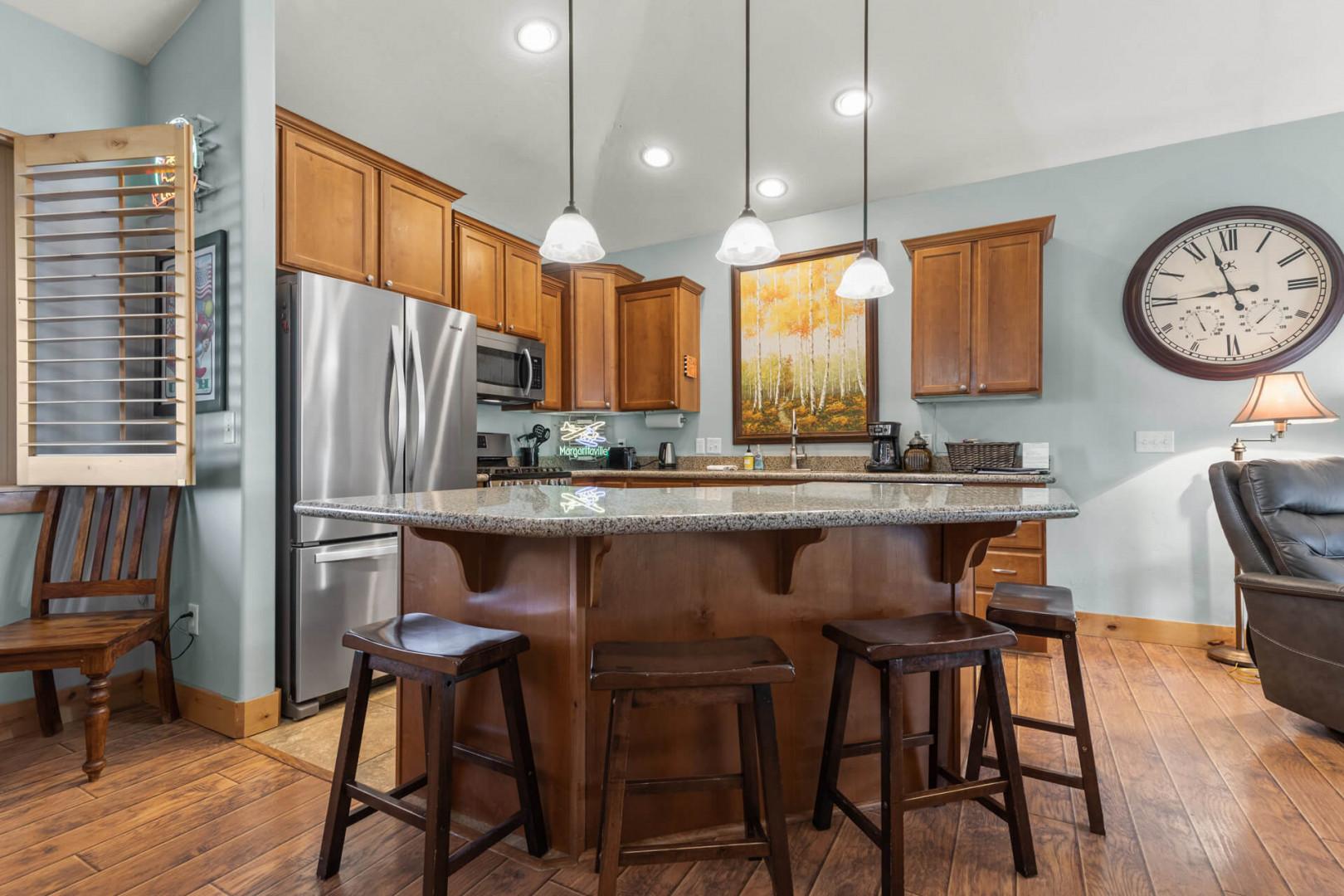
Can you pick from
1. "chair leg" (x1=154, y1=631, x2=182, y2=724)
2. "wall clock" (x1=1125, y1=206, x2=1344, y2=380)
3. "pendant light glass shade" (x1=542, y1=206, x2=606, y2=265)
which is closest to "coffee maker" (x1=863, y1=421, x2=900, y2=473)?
"wall clock" (x1=1125, y1=206, x2=1344, y2=380)

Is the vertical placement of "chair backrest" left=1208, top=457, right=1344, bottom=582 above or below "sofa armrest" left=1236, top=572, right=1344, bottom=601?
above

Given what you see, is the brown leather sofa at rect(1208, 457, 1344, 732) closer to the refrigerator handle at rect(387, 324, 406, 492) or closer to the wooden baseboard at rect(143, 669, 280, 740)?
the refrigerator handle at rect(387, 324, 406, 492)

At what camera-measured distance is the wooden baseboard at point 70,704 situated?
232cm

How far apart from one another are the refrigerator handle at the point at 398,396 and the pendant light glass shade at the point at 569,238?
3.45ft

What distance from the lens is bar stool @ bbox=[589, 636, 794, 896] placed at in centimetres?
123

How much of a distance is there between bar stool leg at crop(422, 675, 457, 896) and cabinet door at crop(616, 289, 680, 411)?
3.41 m

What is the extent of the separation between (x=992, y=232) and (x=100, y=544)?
4.41 metres

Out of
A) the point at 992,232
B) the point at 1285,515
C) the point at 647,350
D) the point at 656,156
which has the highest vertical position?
the point at 656,156

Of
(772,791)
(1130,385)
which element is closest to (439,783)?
(772,791)

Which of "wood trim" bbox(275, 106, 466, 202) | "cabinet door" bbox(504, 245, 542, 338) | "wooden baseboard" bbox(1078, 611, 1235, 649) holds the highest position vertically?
"wood trim" bbox(275, 106, 466, 202)

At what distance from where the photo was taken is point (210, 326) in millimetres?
2443

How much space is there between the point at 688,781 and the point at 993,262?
3.26 m

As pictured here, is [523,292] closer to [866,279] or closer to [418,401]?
[418,401]

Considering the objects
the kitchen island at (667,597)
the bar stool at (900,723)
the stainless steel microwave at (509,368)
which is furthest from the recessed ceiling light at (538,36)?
the bar stool at (900,723)
